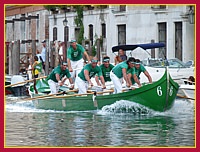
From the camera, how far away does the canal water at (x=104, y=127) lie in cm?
1305

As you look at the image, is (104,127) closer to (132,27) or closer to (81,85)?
(81,85)

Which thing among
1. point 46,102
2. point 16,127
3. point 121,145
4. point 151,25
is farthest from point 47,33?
point 121,145

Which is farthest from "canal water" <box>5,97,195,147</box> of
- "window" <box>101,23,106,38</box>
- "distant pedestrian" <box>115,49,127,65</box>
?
"window" <box>101,23,106,38</box>

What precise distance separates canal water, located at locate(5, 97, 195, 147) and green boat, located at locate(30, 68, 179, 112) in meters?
0.14

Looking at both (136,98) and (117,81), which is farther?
(117,81)

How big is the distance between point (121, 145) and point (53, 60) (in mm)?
18824

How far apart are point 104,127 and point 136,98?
2.58 metres

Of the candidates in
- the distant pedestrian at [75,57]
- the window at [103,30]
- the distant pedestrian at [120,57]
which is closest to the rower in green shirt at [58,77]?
the distant pedestrian at [75,57]

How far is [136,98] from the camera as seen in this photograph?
710 inches

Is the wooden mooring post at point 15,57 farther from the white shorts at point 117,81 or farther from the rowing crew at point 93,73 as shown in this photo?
the white shorts at point 117,81

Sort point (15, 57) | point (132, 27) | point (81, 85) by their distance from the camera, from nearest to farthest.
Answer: point (81, 85) → point (15, 57) → point (132, 27)

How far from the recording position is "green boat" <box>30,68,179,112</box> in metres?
17.8

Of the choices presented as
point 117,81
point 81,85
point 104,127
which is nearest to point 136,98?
point 117,81

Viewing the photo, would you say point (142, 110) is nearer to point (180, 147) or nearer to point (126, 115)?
point (126, 115)
